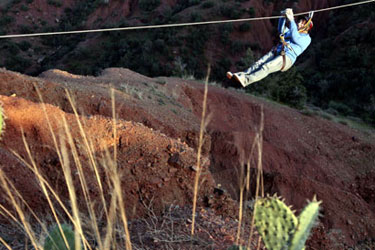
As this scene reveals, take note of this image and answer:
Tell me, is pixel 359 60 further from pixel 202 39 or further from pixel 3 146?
pixel 3 146

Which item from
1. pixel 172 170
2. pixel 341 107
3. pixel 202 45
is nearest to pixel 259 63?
pixel 172 170

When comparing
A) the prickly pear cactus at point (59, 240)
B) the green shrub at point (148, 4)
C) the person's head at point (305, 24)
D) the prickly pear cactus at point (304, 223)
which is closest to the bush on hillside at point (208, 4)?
the green shrub at point (148, 4)

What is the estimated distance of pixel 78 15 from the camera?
4219 centimetres

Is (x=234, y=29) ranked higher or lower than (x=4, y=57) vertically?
higher

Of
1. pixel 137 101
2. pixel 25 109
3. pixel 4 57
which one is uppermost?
pixel 25 109

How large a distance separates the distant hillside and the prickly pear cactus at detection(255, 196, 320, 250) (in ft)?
53.0

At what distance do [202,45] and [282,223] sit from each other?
94.6 feet

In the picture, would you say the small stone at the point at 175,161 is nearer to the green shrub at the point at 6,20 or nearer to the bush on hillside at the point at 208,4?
the bush on hillside at the point at 208,4

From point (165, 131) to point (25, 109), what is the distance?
13.5 feet

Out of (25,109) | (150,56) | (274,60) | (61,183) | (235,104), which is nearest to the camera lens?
(61,183)

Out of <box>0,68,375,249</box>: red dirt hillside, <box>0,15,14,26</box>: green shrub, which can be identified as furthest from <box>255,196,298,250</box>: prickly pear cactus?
<box>0,15,14,26</box>: green shrub

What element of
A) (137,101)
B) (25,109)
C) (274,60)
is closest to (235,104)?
(137,101)

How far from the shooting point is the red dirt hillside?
504 centimetres

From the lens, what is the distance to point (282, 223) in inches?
93.1
